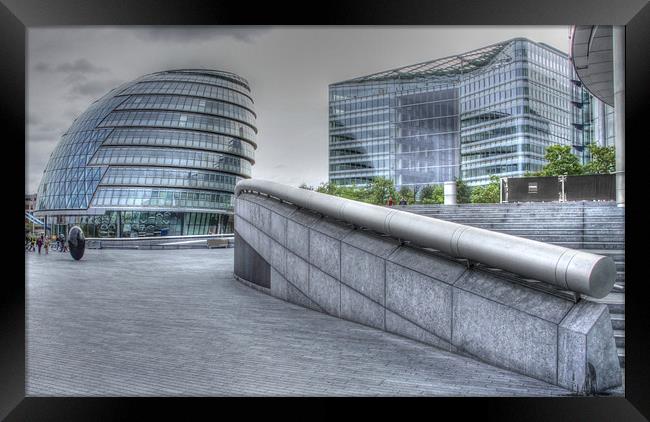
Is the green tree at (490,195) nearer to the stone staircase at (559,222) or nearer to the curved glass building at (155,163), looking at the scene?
the curved glass building at (155,163)

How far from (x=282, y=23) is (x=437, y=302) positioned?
3.85 m

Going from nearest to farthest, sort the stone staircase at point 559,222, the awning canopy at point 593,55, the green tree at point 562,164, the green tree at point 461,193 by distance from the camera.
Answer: the stone staircase at point 559,222 → the awning canopy at point 593,55 → the green tree at point 562,164 → the green tree at point 461,193

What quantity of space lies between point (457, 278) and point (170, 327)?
4.45 m

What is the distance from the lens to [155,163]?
74125mm

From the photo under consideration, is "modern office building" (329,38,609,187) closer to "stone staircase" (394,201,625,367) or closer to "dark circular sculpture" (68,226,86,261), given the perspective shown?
"dark circular sculpture" (68,226,86,261)

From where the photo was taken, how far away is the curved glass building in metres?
73.6

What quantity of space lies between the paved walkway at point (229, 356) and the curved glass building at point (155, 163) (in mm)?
65949

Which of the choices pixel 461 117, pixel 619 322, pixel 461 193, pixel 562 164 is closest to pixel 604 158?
pixel 562 164

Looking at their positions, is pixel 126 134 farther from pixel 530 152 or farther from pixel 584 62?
pixel 584 62

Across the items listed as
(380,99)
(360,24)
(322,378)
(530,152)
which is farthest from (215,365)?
(380,99)

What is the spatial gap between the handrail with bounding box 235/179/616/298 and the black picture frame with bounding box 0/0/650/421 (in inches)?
34.8

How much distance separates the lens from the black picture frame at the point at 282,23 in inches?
208

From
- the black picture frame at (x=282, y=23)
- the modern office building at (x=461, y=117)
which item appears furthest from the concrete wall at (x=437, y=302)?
the modern office building at (x=461, y=117)

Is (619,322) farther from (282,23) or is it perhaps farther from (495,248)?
(282,23)
